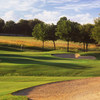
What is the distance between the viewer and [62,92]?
1441 centimetres

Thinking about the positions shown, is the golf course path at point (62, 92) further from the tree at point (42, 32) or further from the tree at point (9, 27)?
the tree at point (9, 27)

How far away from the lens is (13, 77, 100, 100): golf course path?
42.7 ft

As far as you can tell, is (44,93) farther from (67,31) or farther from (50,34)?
(50,34)

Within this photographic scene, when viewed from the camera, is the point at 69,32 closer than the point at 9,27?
Yes

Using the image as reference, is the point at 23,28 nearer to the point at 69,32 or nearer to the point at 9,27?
the point at 9,27

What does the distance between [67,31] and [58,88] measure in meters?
48.3

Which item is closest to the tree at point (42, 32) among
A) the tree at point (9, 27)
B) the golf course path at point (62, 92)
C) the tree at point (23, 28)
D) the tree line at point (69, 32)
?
the tree line at point (69, 32)

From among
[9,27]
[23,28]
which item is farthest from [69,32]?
[23,28]

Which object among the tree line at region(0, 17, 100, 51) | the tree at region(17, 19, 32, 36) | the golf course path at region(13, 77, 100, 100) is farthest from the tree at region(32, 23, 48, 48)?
the tree at region(17, 19, 32, 36)

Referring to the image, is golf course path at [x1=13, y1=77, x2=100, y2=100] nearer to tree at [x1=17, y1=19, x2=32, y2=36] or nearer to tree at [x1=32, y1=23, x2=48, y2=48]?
tree at [x1=32, y1=23, x2=48, y2=48]

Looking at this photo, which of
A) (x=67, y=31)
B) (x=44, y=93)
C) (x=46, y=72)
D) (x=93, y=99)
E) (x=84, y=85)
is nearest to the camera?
(x=93, y=99)

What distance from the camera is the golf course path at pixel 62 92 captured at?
13.0 metres

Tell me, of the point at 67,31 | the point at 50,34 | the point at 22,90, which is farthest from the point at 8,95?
the point at 50,34

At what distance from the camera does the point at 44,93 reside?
14.1 meters
